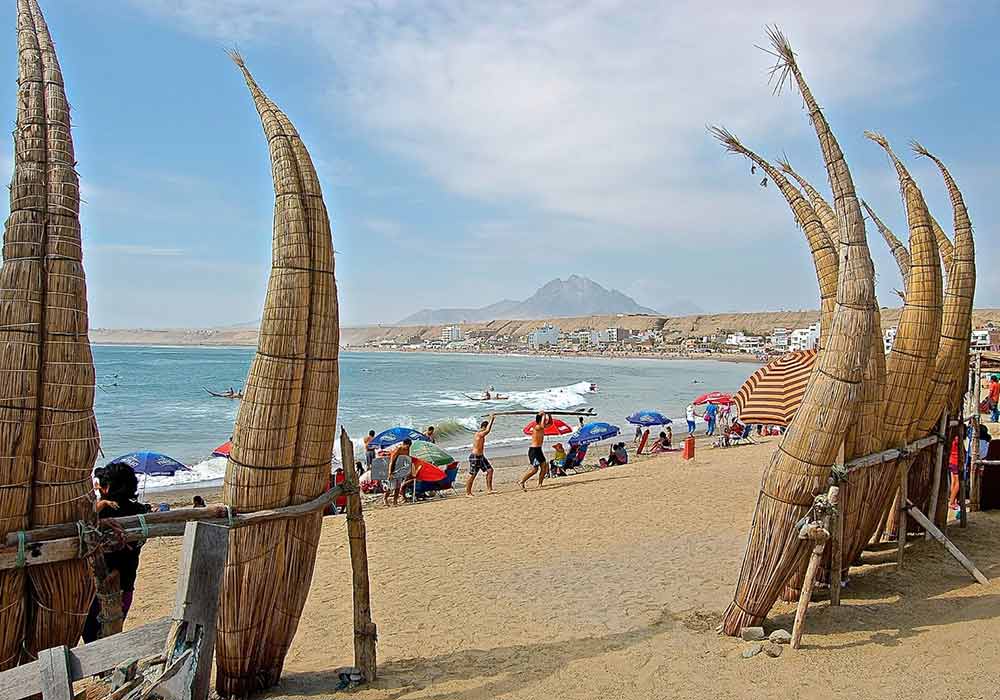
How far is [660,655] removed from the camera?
572 cm

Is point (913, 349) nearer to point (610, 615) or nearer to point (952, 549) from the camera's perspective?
point (952, 549)

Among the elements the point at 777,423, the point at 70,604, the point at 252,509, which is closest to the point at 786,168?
the point at 777,423

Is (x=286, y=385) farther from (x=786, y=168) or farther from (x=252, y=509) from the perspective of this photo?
(x=786, y=168)

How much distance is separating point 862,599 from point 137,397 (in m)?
53.7

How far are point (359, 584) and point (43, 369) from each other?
2.49 metres

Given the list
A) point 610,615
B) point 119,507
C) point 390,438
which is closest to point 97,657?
point 119,507

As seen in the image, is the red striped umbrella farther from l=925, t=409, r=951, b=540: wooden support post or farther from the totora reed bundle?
the totora reed bundle

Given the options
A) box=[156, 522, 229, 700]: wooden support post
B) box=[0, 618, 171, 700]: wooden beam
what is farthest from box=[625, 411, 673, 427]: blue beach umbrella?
box=[0, 618, 171, 700]: wooden beam

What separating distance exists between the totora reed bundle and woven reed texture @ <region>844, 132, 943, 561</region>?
6.48m

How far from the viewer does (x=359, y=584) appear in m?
5.30

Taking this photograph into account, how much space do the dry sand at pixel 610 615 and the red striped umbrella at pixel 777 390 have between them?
1.59 metres

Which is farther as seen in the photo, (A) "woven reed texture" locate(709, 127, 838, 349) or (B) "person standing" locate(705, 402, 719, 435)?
A: (B) "person standing" locate(705, 402, 719, 435)

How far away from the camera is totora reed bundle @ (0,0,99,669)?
4.02 metres

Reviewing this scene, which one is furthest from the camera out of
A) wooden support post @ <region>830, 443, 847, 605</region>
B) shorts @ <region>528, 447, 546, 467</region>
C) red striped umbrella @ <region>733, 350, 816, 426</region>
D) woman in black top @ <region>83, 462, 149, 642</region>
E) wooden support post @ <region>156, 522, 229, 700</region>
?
shorts @ <region>528, 447, 546, 467</region>
